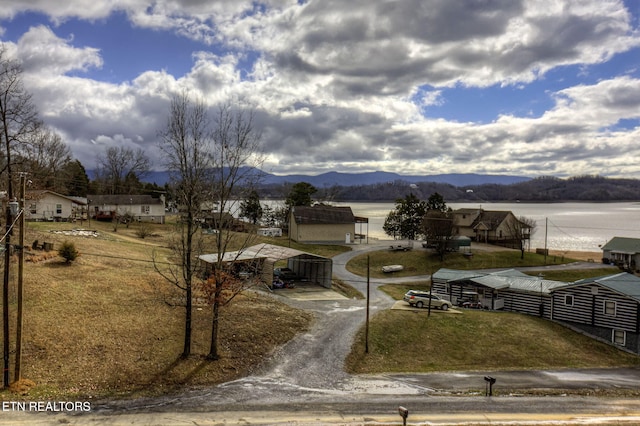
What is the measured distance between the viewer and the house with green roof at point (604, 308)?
33500mm

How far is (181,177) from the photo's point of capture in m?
21.7

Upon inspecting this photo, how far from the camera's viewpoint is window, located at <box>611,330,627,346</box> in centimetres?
3378

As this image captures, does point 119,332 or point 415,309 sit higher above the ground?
point 119,332

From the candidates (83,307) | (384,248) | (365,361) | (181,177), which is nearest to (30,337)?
(83,307)

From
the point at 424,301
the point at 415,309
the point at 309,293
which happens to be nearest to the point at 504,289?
the point at 424,301

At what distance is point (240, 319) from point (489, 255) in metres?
46.4

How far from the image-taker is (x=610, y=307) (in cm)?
3469

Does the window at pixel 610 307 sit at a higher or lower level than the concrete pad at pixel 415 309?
higher

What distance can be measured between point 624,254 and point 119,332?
7377 cm

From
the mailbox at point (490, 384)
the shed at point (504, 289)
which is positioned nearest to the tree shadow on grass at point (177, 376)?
the mailbox at point (490, 384)

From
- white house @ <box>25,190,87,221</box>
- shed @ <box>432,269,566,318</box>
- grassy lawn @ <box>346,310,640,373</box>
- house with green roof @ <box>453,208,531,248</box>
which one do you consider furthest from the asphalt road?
white house @ <box>25,190,87,221</box>

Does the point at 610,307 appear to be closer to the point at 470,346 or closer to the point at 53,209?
the point at 470,346

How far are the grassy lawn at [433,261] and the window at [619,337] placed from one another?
79.8 feet

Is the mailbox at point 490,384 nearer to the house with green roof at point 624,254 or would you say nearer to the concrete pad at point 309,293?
the concrete pad at point 309,293
